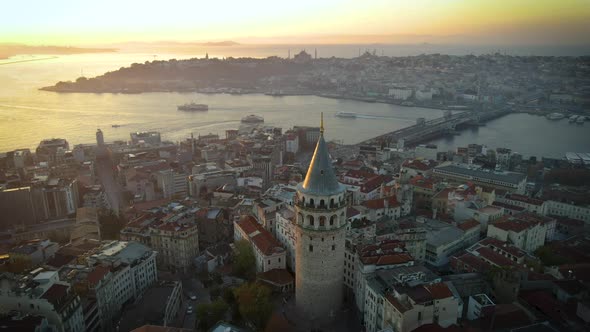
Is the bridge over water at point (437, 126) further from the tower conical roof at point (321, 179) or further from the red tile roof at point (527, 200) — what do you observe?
the tower conical roof at point (321, 179)

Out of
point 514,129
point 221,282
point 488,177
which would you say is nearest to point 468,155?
point 488,177

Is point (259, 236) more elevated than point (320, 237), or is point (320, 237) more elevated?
point (320, 237)

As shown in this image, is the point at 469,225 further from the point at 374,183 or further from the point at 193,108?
the point at 193,108

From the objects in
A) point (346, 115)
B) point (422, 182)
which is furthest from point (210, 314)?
point (346, 115)

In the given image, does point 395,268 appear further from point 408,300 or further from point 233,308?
point 233,308

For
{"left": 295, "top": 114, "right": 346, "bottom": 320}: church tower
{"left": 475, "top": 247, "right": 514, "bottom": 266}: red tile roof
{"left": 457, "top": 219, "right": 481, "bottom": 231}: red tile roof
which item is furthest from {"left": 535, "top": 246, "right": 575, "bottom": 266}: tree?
{"left": 295, "top": 114, "right": 346, "bottom": 320}: church tower

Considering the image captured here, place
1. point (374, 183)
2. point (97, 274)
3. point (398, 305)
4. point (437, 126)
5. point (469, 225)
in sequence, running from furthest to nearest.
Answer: point (437, 126), point (374, 183), point (469, 225), point (97, 274), point (398, 305)
